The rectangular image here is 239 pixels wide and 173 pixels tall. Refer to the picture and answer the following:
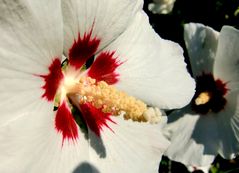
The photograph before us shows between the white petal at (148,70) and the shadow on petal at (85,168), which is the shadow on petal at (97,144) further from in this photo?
the white petal at (148,70)

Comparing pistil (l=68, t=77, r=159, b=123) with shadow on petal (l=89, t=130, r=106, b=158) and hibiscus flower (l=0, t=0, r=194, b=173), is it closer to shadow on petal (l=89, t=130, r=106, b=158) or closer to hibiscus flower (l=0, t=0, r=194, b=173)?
hibiscus flower (l=0, t=0, r=194, b=173)

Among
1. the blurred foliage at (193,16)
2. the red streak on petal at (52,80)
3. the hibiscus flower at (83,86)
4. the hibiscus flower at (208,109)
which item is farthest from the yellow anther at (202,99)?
the red streak on petal at (52,80)

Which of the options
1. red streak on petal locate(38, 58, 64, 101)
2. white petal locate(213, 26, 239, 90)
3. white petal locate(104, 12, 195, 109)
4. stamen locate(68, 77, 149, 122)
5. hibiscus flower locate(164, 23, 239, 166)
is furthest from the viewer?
hibiscus flower locate(164, 23, 239, 166)

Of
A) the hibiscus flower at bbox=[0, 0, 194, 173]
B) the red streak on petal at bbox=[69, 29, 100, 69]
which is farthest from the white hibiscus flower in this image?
the red streak on petal at bbox=[69, 29, 100, 69]

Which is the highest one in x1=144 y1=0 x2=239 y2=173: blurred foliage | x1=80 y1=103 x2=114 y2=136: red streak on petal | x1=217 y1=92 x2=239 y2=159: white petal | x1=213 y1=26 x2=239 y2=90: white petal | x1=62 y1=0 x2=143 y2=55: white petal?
x1=62 y1=0 x2=143 y2=55: white petal

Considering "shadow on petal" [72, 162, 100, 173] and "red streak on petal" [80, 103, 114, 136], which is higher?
"red streak on petal" [80, 103, 114, 136]

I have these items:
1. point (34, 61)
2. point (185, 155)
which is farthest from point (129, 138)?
point (185, 155)

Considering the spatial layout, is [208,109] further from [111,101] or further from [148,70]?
[111,101]
